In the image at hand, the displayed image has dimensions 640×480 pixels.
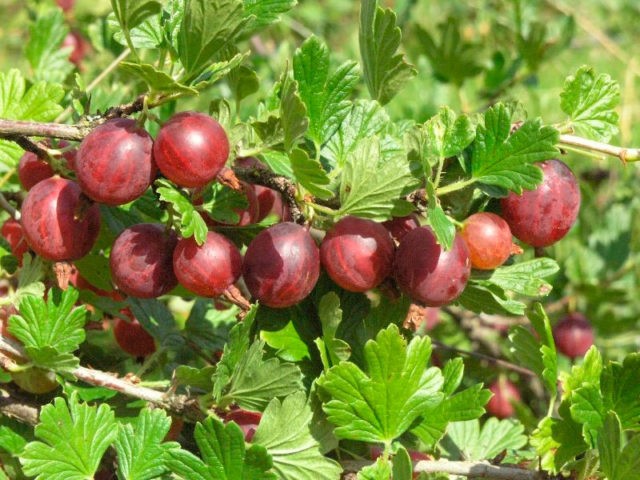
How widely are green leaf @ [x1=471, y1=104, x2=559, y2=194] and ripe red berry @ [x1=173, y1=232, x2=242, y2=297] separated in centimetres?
27

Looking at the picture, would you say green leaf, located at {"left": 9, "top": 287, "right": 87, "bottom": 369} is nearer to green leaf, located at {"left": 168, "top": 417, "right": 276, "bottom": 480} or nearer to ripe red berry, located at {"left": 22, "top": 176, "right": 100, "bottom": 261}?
ripe red berry, located at {"left": 22, "top": 176, "right": 100, "bottom": 261}

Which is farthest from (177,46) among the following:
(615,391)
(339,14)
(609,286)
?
(339,14)

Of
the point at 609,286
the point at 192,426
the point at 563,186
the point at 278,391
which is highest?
the point at 563,186

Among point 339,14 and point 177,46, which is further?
point 339,14

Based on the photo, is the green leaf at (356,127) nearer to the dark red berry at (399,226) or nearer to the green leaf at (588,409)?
the dark red berry at (399,226)

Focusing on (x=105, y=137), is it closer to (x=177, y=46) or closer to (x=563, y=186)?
(x=177, y=46)

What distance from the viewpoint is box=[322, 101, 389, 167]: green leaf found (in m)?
0.94

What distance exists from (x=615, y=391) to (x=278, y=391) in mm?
349

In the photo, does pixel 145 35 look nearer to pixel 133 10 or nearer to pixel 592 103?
pixel 133 10

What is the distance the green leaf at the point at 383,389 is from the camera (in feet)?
2.75

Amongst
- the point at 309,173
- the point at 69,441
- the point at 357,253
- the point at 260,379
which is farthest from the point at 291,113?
the point at 69,441

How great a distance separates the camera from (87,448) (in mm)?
872

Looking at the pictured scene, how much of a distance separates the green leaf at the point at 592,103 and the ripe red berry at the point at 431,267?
21 cm

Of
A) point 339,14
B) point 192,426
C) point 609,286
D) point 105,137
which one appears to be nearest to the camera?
point 105,137
